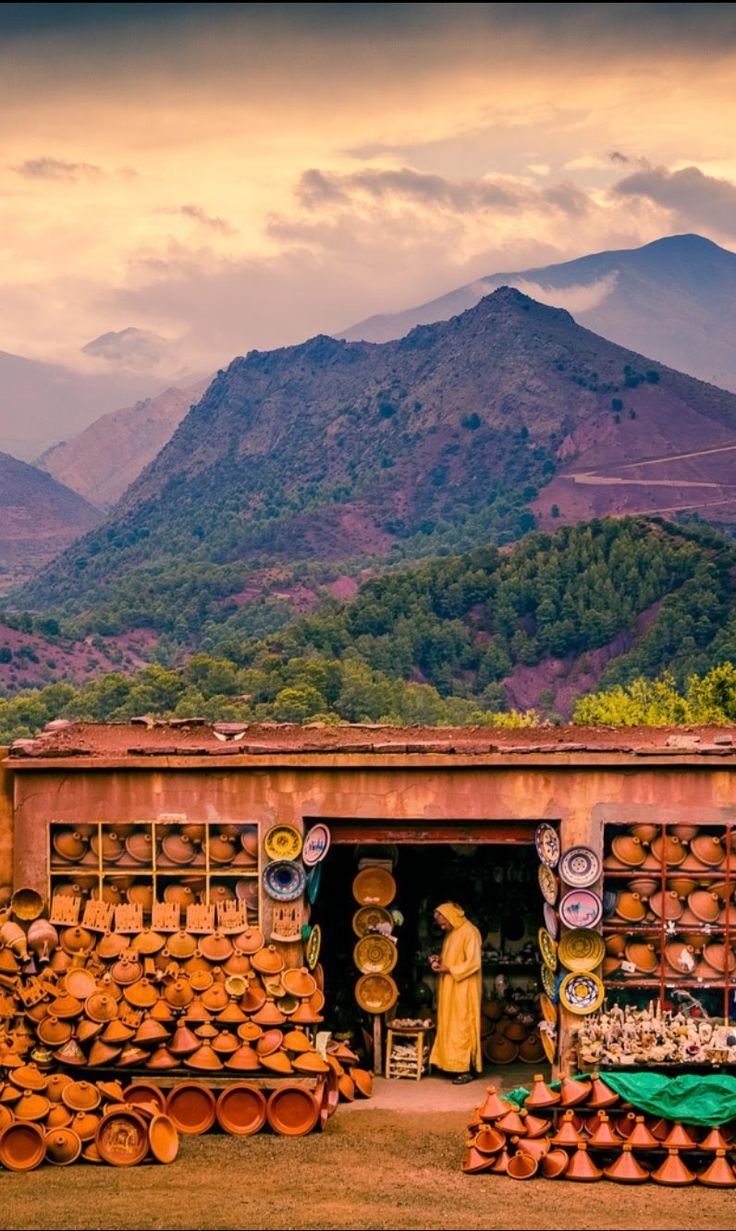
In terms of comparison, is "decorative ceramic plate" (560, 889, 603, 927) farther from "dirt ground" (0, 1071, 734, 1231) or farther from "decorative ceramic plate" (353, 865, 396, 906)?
"dirt ground" (0, 1071, 734, 1231)

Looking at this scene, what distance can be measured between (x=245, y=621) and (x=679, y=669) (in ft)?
133

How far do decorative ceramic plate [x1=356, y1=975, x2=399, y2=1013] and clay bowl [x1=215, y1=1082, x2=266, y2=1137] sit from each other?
188 cm

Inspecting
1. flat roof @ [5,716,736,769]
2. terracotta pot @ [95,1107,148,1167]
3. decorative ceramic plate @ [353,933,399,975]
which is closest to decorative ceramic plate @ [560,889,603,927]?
flat roof @ [5,716,736,769]

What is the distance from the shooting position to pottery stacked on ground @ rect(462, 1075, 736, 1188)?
12.1 m

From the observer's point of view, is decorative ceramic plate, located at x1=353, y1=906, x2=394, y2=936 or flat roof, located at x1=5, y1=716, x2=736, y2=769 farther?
decorative ceramic plate, located at x1=353, y1=906, x2=394, y2=936

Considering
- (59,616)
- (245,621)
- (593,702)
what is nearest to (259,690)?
(593,702)

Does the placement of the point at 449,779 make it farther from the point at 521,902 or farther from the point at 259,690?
the point at 259,690

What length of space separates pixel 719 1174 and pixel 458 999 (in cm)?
319

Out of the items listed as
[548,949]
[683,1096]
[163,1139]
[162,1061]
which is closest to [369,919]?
[548,949]

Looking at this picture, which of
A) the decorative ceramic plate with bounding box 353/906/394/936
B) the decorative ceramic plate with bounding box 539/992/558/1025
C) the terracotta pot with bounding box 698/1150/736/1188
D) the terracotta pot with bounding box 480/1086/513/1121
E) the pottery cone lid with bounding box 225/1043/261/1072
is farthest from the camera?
the decorative ceramic plate with bounding box 353/906/394/936

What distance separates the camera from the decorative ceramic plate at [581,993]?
1392 centimetres

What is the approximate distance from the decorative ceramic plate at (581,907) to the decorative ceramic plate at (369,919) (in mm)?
1678

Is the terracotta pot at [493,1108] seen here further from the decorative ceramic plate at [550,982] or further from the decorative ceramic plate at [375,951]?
→ the decorative ceramic plate at [375,951]

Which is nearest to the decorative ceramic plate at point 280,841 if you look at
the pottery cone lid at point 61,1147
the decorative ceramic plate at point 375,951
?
the decorative ceramic plate at point 375,951
